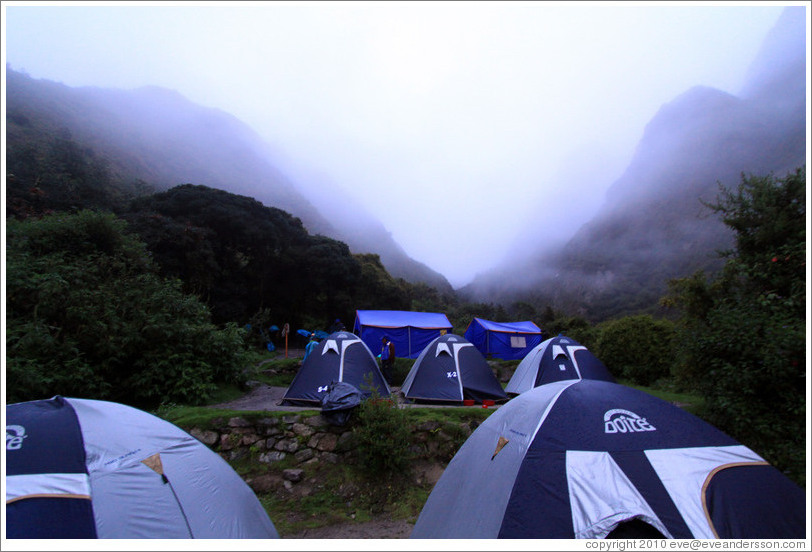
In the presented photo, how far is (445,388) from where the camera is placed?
8594mm

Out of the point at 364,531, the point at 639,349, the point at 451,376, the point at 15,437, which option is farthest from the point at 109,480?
the point at 639,349

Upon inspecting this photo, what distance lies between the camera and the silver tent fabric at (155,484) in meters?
2.49

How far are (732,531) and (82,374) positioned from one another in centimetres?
855

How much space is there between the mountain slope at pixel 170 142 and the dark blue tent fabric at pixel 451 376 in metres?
25.3

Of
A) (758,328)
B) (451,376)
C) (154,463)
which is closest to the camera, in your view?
(154,463)

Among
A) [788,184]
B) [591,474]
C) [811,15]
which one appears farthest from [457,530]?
[788,184]

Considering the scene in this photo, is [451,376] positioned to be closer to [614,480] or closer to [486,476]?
[486,476]

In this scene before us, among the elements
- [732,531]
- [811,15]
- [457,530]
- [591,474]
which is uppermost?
[811,15]

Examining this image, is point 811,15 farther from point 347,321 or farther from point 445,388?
point 347,321

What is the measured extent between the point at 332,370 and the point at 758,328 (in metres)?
6.93

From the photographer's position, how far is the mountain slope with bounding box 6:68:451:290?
3331 cm

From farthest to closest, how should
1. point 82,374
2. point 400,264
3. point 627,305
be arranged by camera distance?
point 400,264 < point 627,305 < point 82,374

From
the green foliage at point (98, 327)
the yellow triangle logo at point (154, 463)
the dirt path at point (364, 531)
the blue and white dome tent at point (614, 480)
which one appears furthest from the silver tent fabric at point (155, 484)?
the green foliage at point (98, 327)

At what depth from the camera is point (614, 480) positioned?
2623 millimetres
